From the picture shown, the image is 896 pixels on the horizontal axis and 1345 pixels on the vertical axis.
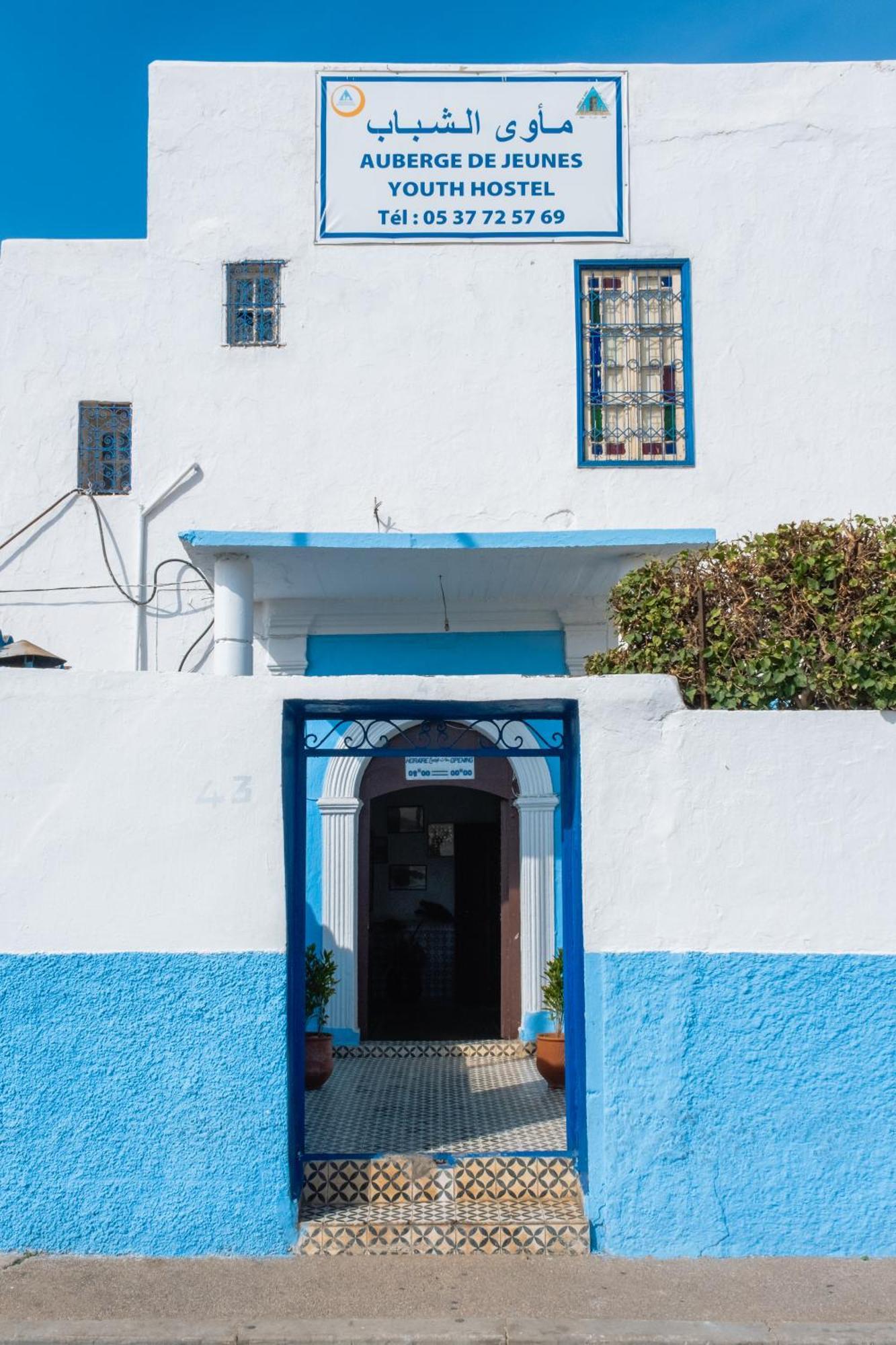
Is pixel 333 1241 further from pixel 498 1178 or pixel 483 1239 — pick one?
pixel 498 1178

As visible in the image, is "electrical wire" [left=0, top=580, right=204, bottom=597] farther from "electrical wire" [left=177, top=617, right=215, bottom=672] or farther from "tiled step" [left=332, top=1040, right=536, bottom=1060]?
"tiled step" [left=332, top=1040, right=536, bottom=1060]

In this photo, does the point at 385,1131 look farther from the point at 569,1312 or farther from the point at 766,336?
the point at 766,336

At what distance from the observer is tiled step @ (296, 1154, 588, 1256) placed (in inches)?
218

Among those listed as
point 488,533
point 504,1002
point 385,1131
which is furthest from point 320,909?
point 488,533

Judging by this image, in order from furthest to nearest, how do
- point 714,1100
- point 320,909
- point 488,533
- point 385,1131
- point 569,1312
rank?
point 320,909 → point 488,533 → point 385,1131 → point 714,1100 → point 569,1312

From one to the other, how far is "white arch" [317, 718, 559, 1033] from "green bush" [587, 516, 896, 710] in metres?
3.36

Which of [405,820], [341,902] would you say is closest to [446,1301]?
[341,902]

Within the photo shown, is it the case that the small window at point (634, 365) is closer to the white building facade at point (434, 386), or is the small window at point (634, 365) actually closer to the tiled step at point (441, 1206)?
the white building facade at point (434, 386)

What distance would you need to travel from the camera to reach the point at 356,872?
9.67 m

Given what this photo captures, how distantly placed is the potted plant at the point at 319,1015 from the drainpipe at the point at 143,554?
2540 millimetres

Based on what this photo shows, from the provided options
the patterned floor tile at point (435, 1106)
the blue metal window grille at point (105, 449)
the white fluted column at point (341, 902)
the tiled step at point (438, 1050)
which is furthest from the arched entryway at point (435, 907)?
the blue metal window grille at point (105, 449)

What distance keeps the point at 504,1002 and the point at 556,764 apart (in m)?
1.91

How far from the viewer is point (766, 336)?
30.8 ft

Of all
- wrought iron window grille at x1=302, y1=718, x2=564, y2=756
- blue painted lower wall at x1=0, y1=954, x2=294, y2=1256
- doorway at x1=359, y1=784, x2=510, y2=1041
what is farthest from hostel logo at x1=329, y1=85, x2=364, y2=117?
blue painted lower wall at x1=0, y1=954, x2=294, y2=1256
